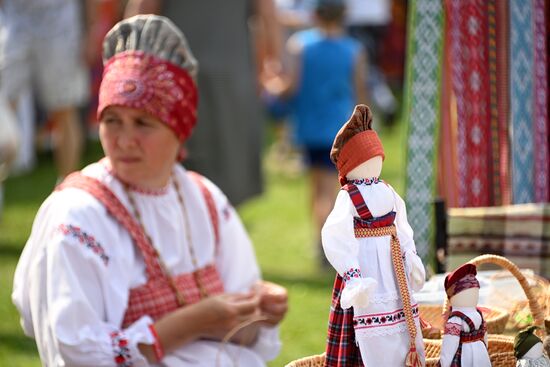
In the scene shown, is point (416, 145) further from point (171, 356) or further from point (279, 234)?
point (279, 234)

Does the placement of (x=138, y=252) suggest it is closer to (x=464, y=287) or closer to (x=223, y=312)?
(x=223, y=312)

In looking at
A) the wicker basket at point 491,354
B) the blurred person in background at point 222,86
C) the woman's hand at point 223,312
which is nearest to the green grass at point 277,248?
the blurred person in background at point 222,86

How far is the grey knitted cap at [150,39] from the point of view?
2.95 metres

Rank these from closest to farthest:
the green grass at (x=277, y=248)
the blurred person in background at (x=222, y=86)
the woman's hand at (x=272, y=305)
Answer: the woman's hand at (x=272, y=305) < the green grass at (x=277, y=248) < the blurred person in background at (x=222, y=86)

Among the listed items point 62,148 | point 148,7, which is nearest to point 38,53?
point 62,148

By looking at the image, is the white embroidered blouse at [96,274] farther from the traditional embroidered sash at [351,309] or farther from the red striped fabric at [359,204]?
the red striped fabric at [359,204]

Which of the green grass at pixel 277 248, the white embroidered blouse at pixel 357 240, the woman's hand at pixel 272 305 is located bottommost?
the green grass at pixel 277 248

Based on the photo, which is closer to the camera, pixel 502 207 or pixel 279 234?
pixel 502 207

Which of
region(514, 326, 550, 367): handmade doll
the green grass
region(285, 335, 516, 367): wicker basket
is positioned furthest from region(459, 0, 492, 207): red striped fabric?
the green grass

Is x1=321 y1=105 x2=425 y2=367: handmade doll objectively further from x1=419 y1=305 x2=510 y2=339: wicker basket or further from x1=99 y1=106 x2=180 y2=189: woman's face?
x1=99 y1=106 x2=180 y2=189: woman's face

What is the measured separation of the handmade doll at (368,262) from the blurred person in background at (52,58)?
472cm

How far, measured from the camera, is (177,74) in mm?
2986

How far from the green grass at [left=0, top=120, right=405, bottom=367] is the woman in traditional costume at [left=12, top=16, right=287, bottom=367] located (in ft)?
4.41

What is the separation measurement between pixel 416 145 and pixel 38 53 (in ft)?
13.5
